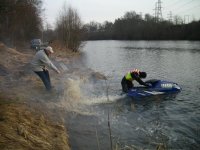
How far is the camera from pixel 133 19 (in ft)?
412

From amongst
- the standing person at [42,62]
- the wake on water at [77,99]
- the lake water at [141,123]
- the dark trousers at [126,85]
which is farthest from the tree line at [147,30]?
the standing person at [42,62]

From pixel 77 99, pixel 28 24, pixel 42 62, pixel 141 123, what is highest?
pixel 28 24

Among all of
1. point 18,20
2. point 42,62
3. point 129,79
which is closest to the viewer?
point 42,62

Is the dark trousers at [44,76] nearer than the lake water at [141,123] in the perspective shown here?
No

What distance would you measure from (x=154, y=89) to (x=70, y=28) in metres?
36.1

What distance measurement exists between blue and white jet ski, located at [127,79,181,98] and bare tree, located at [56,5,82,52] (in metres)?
34.4

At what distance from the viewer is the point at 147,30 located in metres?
101

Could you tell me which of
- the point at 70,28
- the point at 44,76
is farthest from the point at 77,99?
the point at 70,28

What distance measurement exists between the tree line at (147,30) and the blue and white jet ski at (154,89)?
3671 cm

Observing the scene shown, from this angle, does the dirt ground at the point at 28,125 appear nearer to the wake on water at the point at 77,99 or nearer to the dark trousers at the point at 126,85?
the wake on water at the point at 77,99

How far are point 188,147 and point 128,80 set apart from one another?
6595mm

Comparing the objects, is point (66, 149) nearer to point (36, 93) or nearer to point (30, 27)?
point (36, 93)

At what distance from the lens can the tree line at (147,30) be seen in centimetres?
8169

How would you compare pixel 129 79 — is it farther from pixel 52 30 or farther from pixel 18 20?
A: pixel 52 30
